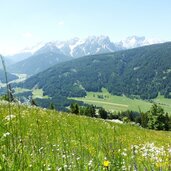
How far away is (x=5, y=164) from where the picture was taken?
4320 mm

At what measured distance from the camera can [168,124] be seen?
11762 cm

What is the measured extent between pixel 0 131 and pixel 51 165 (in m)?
3.83

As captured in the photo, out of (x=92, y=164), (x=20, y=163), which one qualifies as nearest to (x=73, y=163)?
(x=92, y=164)

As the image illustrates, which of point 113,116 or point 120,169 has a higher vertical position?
point 120,169

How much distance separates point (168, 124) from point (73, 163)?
380 ft

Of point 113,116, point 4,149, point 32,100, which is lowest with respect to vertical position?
point 113,116

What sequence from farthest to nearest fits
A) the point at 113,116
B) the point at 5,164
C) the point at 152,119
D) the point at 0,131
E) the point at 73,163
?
the point at 113,116 → the point at 152,119 → the point at 0,131 → the point at 73,163 → the point at 5,164

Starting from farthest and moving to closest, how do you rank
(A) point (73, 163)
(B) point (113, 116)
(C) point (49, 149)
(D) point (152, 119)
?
(B) point (113, 116), (D) point (152, 119), (C) point (49, 149), (A) point (73, 163)

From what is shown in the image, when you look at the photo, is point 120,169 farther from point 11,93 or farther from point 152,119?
point 152,119

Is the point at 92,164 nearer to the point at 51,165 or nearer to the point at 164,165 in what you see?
the point at 51,165

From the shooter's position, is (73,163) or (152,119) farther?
(152,119)

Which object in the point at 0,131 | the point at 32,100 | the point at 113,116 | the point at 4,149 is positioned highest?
the point at 32,100

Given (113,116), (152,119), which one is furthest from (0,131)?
(113,116)

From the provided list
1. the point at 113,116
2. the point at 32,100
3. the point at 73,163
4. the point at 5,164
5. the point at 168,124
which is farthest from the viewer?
the point at 113,116
